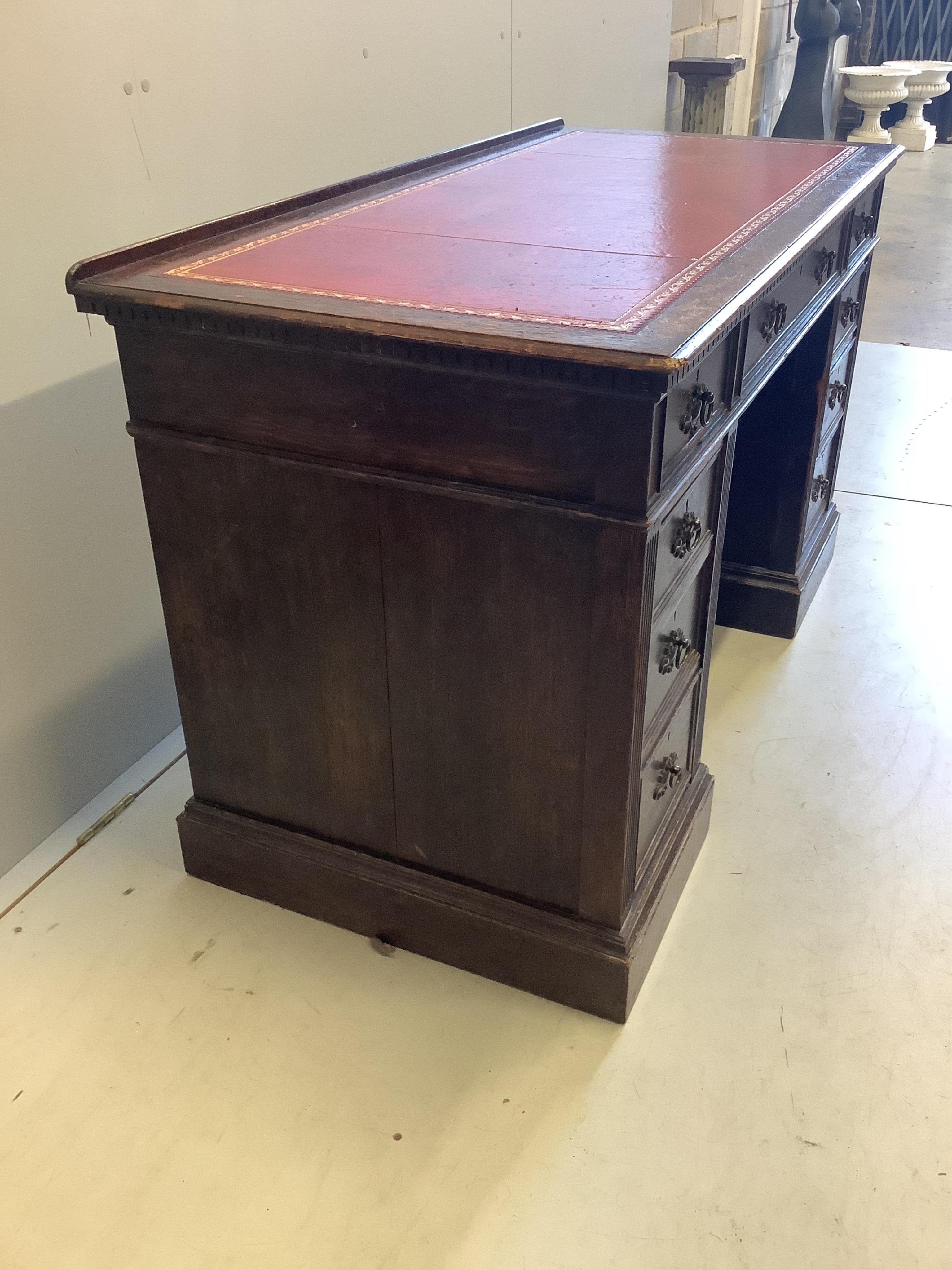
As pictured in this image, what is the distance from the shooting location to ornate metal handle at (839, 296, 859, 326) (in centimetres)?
237

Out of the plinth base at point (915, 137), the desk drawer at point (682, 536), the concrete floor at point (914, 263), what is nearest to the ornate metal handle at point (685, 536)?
the desk drawer at point (682, 536)

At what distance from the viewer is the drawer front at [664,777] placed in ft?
5.28

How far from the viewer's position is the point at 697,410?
1.38 m

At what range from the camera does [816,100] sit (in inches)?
263

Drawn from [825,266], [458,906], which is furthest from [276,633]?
[825,266]

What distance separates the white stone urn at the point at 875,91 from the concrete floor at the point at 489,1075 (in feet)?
27.6

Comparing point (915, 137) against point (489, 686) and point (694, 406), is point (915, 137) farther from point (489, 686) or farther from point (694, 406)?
point (489, 686)

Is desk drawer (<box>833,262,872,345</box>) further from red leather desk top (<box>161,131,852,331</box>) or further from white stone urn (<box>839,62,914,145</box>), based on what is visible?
white stone urn (<box>839,62,914,145</box>)

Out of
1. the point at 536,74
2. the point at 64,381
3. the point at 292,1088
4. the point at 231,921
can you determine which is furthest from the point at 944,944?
the point at 536,74

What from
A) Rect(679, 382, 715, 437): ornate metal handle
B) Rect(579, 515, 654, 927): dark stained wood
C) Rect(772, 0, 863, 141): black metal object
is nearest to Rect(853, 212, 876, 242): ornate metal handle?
Rect(679, 382, 715, 437): ornate metal handle

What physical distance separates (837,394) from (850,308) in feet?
0.64

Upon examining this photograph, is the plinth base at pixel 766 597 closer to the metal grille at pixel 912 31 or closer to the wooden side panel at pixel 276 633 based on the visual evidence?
the wooden side panel at pixel 276 633

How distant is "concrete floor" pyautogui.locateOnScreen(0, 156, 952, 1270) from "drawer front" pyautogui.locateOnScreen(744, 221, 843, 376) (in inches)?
33.8

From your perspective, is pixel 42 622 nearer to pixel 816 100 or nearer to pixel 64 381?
pixel 64 381
